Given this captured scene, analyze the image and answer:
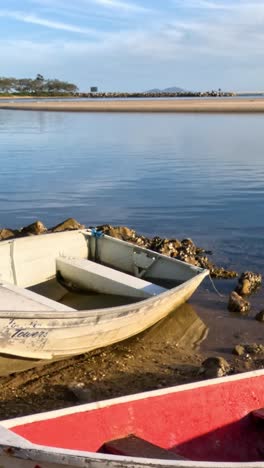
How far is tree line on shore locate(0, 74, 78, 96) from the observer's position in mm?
132375

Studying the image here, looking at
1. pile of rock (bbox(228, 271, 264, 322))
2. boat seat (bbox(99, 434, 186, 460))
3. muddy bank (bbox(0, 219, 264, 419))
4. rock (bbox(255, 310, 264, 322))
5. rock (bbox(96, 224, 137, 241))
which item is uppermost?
boat seat (bbox(99, 434, 186, 460))

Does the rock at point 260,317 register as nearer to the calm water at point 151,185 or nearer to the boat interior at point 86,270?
the boat interior at point 86,270

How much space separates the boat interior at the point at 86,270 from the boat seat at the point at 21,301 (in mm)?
961

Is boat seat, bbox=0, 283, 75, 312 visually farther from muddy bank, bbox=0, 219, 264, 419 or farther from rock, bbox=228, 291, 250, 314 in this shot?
rock, bbox=228, 291, 250, 314

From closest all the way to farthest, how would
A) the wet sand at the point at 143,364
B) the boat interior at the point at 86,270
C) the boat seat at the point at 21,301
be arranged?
1. the wet sand at the point at 143,364
2. the boat seat at the point at 21,301
3. the boat interior at the point at 86,270

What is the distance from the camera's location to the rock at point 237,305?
8.52m

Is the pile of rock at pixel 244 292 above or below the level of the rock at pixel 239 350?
above

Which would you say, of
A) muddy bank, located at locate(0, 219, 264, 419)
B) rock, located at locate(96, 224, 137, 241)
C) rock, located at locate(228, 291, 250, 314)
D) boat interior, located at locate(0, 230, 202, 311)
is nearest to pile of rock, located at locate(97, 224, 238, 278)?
rock, located at locate(96, 224, 137, 241)

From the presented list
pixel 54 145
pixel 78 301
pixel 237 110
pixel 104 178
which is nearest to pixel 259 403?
pixel 78 301

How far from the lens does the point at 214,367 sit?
655 centimetres

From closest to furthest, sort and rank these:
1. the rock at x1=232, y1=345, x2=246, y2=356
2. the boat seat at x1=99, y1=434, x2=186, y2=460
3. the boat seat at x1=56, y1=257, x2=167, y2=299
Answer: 1. the boat seat at x1=99, y1=434, x2=186, y2=460
2. the rock at x1=232, y1=345, x2=246, y2=356
3. the boat seat at x1=56, y1=257, x2=167, y2=299

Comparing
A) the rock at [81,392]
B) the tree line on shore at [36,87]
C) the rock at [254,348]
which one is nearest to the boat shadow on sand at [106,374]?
the rock at [81,392]

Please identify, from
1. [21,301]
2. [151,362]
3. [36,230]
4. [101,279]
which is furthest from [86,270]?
[36,230]

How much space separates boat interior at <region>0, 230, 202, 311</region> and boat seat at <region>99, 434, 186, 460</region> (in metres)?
3.60
